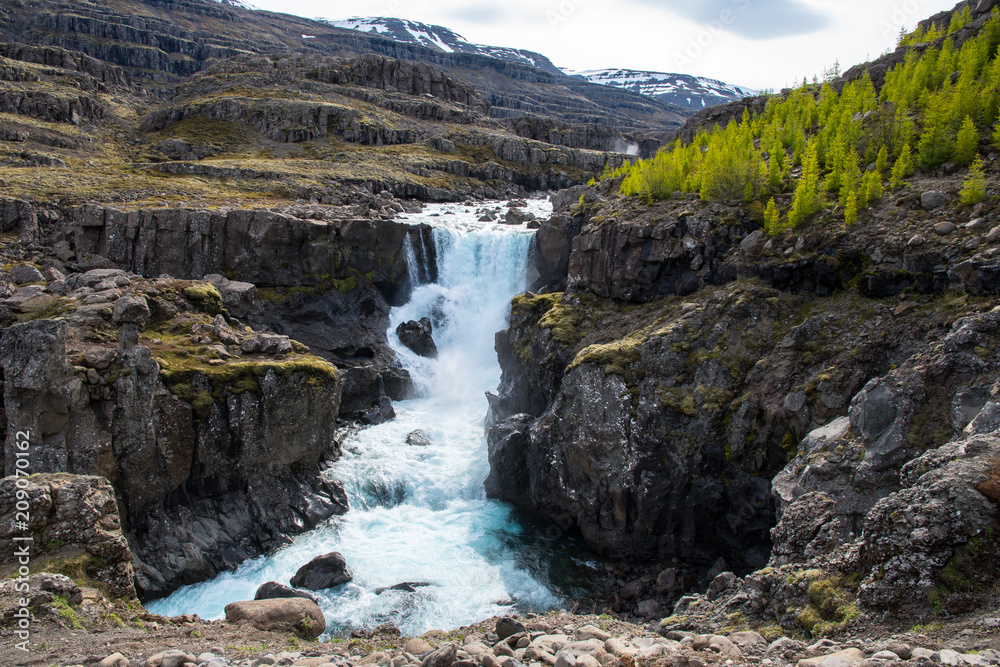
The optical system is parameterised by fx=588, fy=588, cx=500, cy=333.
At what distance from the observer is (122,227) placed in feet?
143

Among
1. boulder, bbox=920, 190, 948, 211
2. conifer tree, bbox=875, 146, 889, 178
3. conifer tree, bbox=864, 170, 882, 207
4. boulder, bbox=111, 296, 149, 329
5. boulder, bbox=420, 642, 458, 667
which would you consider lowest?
boulder, bbox=420, 642, 458, 667

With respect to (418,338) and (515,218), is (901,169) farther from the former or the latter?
(515,218)

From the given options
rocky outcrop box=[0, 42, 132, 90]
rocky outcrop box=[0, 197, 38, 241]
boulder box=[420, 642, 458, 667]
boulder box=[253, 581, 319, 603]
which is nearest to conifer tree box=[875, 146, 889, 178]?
boulder box=[420, 642, 458, 667]

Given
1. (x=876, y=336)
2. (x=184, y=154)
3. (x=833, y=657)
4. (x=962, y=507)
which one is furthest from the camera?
(x=184, y=154)

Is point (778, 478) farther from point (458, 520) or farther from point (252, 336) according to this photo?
point (252, 336)

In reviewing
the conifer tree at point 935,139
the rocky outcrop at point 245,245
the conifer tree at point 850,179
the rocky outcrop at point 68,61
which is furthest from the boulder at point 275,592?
the rocky outcrop at point 68,61

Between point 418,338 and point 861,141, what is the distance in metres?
A: 31.0

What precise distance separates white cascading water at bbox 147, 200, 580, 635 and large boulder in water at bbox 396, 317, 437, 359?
0.59 metres

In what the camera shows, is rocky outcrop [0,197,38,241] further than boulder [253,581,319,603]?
Yes

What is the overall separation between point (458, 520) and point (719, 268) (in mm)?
16333

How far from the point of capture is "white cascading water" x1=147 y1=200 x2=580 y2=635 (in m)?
20.8

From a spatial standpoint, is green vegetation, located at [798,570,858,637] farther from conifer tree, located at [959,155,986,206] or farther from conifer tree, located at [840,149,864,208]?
conifer tree, located at [840,149,864,208]

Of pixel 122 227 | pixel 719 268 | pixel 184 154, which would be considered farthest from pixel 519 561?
pixel 184 154
